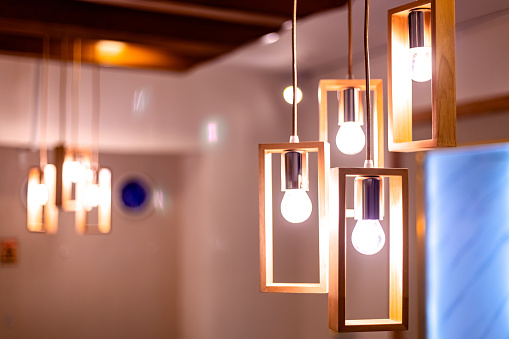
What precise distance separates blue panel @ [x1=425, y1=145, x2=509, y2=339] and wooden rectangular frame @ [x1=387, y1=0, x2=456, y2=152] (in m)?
1.93

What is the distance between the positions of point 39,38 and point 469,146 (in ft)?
9.02

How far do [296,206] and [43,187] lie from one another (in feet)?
8.83

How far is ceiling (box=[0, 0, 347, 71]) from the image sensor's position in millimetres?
3395

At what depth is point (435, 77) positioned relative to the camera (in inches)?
50.3

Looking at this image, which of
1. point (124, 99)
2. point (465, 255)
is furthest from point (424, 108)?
point (124, 99)

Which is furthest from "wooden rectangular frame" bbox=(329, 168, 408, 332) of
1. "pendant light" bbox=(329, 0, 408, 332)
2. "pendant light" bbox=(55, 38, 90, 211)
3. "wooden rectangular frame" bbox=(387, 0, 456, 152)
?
"pendant light" bbox=(55, 38, 90, 211)

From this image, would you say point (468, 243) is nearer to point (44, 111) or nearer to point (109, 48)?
point (109, 48)

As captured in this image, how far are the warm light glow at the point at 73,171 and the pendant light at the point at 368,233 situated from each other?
2.59 meters

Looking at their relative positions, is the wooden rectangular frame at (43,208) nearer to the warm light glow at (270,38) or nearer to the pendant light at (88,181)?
the pendant light at (88,181)

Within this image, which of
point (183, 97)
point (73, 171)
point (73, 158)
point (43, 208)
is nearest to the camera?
point (73, 171)

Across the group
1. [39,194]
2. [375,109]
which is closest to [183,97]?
[39,194]

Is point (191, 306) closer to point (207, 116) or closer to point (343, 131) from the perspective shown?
point (207, 116)

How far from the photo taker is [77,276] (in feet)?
14.5

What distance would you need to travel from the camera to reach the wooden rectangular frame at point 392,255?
1232 mm
